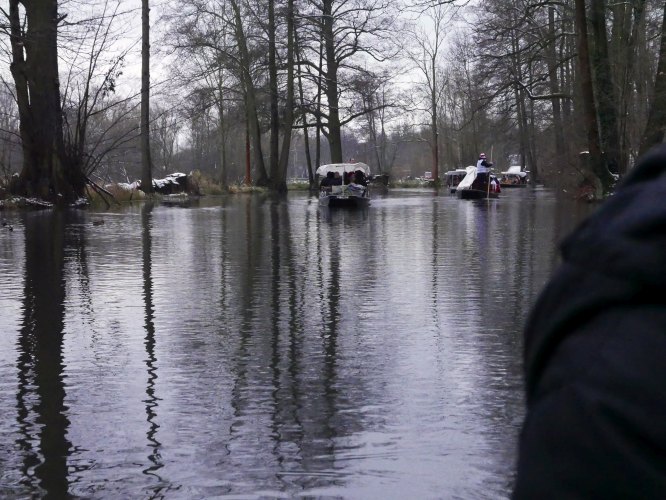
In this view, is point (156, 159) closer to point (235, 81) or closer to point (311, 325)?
point (235, 81)

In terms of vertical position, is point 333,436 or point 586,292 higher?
point 586,292

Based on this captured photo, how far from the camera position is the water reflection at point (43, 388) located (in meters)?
4.23

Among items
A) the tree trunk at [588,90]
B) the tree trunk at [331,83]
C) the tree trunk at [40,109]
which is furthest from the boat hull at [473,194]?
the tree trunk at [40,109]

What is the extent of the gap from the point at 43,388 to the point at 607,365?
207 inches

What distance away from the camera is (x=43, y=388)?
568 centimetres

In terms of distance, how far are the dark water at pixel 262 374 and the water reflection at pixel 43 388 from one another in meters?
0.02

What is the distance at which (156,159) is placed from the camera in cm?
9900

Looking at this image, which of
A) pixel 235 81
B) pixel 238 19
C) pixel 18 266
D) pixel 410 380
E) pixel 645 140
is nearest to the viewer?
pixel 410 380

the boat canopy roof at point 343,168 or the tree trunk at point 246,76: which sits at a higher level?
the tree trunk at point 246,76

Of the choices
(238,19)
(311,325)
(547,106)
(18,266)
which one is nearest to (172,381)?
(311,325)

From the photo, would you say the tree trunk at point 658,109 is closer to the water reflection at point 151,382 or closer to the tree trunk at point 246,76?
the water reflection at point 151,382

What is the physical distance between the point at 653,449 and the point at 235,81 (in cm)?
5251

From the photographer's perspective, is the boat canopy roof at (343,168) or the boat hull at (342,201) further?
the boat canopy roof at (343,168)

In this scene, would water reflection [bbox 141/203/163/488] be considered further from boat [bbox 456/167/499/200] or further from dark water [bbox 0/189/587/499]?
boat [bbox 456/167/499/200]
